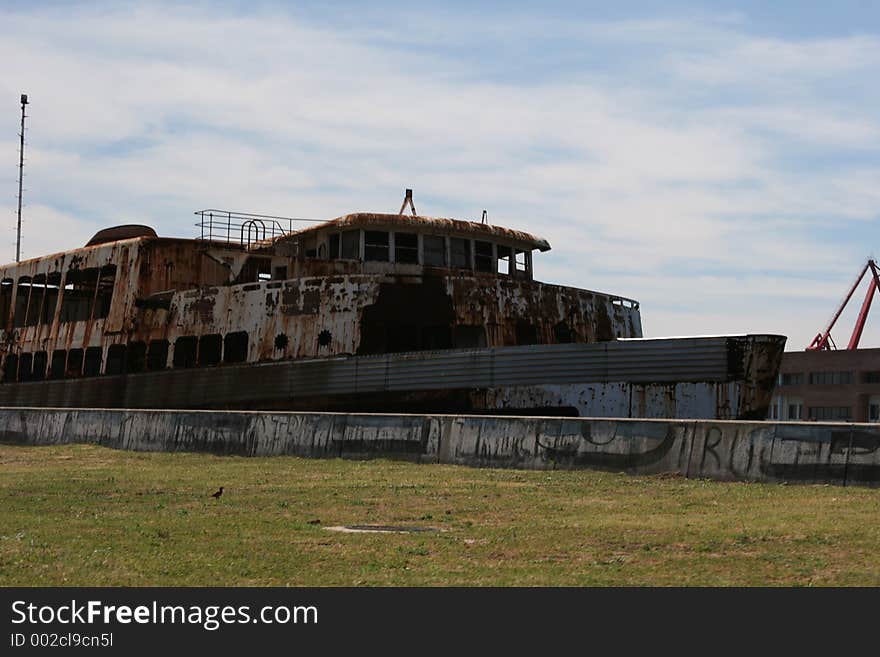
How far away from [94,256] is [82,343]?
2125mm

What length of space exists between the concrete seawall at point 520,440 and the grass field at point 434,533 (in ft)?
1.05

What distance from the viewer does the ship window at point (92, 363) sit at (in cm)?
2665

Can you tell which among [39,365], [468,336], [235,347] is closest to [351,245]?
[235,347]

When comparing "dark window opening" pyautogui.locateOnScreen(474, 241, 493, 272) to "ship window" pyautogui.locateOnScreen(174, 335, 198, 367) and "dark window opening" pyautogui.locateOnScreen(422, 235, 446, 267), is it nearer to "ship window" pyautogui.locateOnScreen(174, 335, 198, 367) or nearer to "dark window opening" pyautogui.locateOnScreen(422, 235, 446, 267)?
"dark window opening" pyautogui.locateOnScreen(422, 235, 446, 267)

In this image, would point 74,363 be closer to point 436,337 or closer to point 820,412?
point 436,337

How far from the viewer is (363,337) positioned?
20.5 m

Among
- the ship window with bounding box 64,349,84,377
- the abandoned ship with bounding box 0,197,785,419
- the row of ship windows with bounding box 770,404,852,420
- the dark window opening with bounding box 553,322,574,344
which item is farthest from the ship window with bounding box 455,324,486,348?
the row of ship windows with bounding box 770,404,852,420

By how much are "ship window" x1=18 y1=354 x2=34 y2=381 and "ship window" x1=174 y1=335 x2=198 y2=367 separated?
7602 mm

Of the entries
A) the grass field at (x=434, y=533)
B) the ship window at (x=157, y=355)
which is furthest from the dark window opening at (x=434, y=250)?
the grass field at (x=434, y=533)
